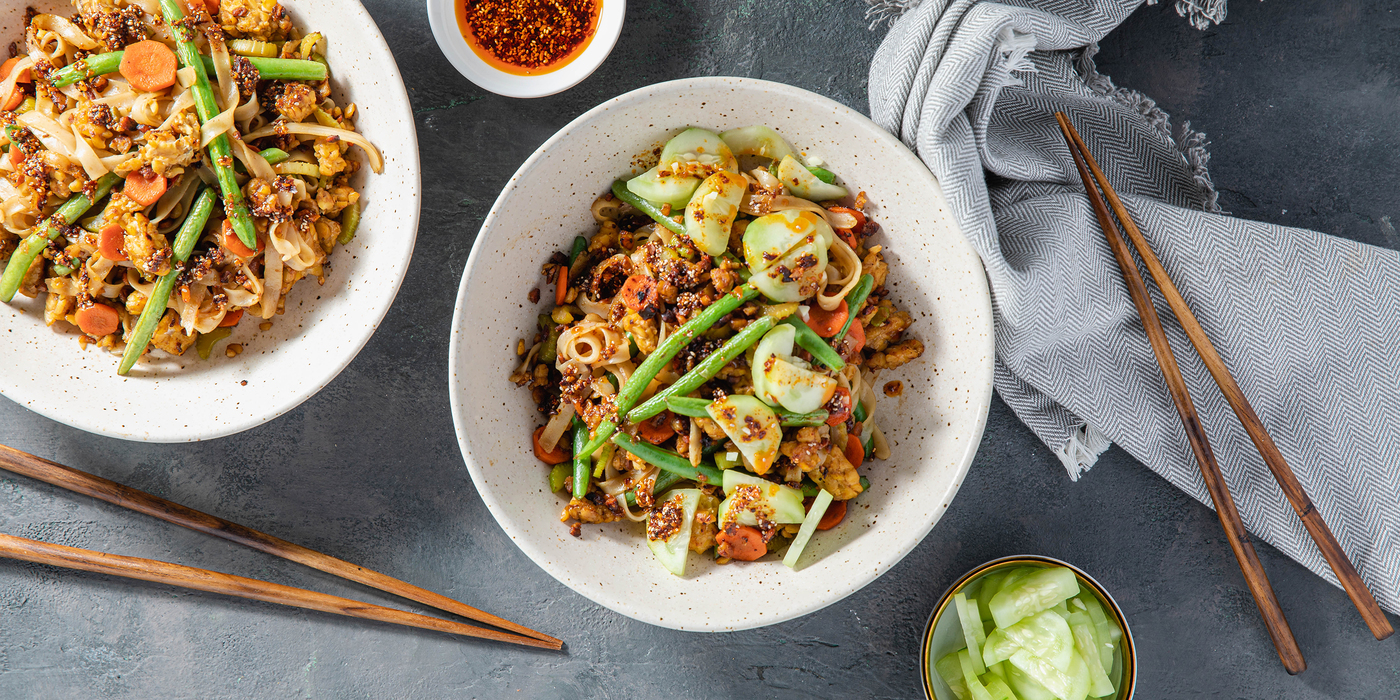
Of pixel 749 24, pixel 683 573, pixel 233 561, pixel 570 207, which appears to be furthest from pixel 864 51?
pixel 233 561

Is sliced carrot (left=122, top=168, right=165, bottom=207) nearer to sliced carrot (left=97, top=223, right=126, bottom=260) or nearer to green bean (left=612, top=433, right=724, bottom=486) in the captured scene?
sliced carrot (left=97, top=223, right=126, bottom=260)

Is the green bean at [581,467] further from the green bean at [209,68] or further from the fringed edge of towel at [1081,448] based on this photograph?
the fringed edge of towel at [1081,448]

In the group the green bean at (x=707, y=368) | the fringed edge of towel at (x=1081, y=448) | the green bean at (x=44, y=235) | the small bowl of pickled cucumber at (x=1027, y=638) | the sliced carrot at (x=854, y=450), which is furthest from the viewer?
the fringed edge of towel at (x=1081, y=448)

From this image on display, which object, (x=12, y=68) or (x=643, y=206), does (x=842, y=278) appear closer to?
(x=643, y=206)

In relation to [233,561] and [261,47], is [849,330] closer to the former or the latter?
[261,47]

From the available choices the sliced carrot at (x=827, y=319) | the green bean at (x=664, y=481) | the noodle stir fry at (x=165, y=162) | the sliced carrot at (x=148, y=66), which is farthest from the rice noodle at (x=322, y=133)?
the sliced carrot at (x=827, y=319)

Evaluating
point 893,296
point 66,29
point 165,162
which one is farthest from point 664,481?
point 66,29
